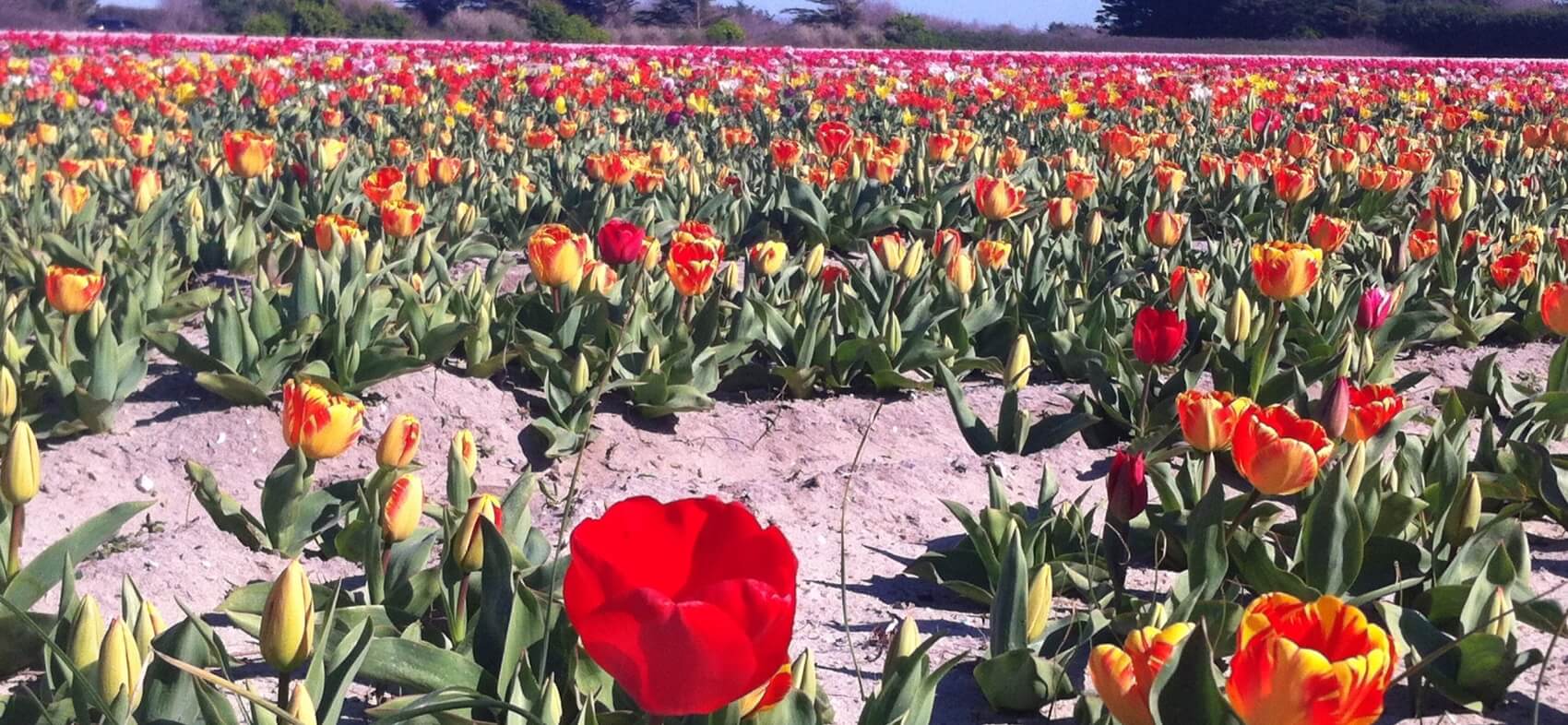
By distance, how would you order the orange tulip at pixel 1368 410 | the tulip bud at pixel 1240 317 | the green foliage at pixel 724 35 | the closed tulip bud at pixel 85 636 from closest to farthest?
the closed tulip bud at pixel 85 636 < the orange tulip at pixel 1368 410 < the tulip bud at pixel 1240 317 < the green foliage at pixel 724 35

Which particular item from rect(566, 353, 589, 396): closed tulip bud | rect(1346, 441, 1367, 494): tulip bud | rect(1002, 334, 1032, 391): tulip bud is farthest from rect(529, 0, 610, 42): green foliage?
rect(1346, 441, 1367, 494): tulip bud

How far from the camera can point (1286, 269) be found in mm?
3326

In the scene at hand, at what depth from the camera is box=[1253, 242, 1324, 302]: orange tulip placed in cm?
332

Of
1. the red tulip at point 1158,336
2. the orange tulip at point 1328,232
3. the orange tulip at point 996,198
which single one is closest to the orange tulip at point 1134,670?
the red tulip at point 1158,336

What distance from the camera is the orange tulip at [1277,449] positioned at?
1.94 m

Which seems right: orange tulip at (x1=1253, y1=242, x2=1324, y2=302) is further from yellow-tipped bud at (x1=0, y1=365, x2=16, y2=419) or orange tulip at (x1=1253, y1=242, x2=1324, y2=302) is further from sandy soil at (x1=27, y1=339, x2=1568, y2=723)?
yellow-tipped bud at (x1=0, y1=365, x2=16, y2=419)

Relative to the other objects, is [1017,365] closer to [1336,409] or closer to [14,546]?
[1336,409]

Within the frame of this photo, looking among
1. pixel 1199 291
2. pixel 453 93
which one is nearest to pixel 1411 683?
pixel 1199 291

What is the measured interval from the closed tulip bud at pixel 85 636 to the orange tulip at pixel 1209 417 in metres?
1.53

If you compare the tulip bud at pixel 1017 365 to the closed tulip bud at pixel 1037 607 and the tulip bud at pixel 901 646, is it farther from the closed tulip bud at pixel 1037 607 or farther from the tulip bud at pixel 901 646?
the tulip bud at pixel 901 646

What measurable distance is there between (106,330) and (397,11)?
3328 cm

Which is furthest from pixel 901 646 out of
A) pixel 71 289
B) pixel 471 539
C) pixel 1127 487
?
pixel 71 289

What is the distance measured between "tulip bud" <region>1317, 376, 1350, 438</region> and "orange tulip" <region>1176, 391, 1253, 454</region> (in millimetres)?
168

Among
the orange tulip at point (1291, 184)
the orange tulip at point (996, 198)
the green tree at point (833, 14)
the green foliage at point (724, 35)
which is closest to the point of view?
the orange tulip at point (996, 198)
